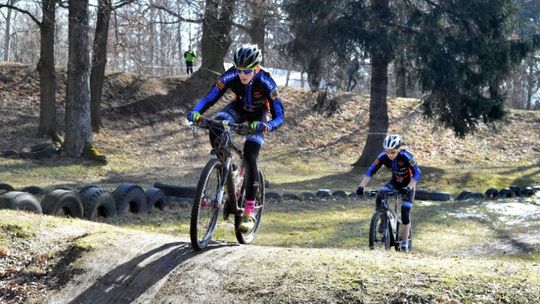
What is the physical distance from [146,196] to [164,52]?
63.7m

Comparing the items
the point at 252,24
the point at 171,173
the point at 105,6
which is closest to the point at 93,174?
the point at 171,173

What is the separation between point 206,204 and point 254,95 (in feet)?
4.38

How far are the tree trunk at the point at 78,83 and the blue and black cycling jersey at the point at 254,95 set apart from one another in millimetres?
16293

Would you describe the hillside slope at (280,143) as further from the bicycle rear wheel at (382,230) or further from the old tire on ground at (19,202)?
the bicycle rear wheel at (382,230)

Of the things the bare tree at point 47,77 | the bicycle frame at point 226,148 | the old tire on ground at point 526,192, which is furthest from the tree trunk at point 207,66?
the bicycle frame at point 226,148

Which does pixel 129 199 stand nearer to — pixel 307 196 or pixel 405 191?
pixel 405 191

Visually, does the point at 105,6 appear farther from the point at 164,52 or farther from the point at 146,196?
the point at 164,52

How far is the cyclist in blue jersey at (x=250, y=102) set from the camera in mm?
7574

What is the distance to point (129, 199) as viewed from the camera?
14.0 meters

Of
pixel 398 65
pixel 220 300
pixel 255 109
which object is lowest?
pixel 220 300

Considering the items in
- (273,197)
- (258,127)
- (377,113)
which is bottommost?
(273,197)

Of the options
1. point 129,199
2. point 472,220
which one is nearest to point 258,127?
point 129,199

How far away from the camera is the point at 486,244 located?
1455 cm

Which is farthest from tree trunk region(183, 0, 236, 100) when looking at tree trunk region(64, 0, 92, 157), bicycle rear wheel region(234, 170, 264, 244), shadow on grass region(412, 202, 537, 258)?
bicycle rear wheel region(234, 170, 264, 244)
